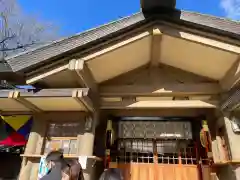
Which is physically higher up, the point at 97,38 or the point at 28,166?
the point at 97,38

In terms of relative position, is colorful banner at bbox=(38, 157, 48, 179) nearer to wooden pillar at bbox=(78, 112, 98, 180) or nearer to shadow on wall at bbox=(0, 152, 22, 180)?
wooden pillar at bbox=(78, 112, 98, 180)

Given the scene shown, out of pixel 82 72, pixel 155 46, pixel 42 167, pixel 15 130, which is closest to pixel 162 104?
pixel 155 46

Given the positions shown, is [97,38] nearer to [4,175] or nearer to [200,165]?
[200,165]

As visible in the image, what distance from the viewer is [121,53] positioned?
563 cm

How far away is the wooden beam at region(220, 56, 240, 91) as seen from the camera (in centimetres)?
515

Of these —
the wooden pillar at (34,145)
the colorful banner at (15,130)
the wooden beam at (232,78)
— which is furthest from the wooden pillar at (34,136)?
the wooden beam at (232,78)

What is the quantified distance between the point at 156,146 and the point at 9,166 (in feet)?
15.8

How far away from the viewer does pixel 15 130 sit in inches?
A: 265

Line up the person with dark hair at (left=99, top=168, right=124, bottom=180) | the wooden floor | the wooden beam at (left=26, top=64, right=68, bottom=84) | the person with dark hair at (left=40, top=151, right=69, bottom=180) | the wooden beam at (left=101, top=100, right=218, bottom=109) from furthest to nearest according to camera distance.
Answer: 1. the wooden floor
2. the wooden beam at (left=101, top=100, right=218, bottom=109)
3. the wooden beam at (left=26, top=64, right=68, bottom=84)
4. the person with dark hair at (left=99, top=168, right=124, bottom=180)
5. the person with dark hair at (left=40, top=151, right=69, bottom=180)

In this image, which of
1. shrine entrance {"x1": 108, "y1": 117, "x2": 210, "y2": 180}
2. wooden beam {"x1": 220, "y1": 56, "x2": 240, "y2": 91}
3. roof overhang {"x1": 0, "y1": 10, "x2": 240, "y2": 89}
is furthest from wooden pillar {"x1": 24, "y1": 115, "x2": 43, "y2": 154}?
wooden beam {"x1": 220, "y1": 56, "x2": 240, "y2": 91}

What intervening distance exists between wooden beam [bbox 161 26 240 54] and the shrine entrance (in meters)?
2.53

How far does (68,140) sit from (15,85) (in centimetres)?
248

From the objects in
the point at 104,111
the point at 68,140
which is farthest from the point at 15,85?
the point at 104,111

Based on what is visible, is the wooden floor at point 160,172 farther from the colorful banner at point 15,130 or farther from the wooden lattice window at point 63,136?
the colorful banner at point 15,130
